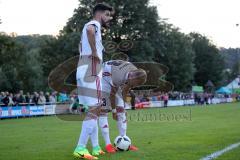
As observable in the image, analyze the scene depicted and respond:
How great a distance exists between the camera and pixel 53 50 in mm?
71750

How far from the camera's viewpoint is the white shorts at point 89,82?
25.5ft

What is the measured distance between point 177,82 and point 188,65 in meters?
5.62

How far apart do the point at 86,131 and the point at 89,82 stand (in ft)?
2.75

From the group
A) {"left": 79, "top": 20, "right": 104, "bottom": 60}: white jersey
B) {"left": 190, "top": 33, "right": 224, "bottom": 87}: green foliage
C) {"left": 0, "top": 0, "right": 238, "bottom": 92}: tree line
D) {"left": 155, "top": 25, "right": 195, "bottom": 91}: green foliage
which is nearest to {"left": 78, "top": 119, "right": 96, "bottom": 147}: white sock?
{"left": 79, "top": 20, "right": 104, "bottom": 60}: white jersey

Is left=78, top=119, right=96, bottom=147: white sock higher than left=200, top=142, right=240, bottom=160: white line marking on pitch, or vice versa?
left=78, top=119, right=96, bottom=147: white sock

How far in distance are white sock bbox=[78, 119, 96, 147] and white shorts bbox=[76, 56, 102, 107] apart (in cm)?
32

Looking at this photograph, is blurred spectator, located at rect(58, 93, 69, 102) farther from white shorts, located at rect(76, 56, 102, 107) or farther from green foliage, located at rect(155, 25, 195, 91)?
green foliage, located at rect(155, 25, 195, 91)

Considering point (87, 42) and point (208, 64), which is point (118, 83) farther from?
point (208, 64)

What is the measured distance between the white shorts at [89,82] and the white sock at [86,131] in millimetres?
316

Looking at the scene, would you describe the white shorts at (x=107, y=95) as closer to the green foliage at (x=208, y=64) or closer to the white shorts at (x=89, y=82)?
the white shorts at (x=89, y=82)

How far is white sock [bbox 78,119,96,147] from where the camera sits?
7761 mm

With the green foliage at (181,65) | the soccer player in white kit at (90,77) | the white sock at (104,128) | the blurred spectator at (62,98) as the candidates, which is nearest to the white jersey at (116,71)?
the white sock at (104,128)

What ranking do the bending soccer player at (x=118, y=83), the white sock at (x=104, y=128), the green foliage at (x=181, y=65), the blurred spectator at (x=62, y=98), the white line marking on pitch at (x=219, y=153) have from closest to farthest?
the white line marking on pitch at (x=219, y=153) → the white sock at (x=104, y=128) → the bending soccer player at (x=118, y=83) → the blurred spectator at (x=62, y=98) → the green foliage at (x=181, y=65)

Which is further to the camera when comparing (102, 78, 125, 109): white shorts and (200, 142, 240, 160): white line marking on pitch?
(102, 78, 125, 109): white shorts
